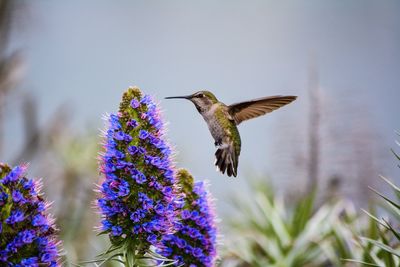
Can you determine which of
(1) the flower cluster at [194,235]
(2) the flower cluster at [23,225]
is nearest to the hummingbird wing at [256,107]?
(1) the flower cluster at [194,235]

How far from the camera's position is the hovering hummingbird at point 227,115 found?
3785 millimetres

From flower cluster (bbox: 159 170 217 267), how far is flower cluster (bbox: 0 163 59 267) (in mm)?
604

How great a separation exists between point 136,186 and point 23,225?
52 cm

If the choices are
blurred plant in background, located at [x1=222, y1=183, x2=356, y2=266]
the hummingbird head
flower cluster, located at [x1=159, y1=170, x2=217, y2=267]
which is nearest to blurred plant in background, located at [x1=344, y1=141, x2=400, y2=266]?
blurred plant in background, located at [x1=222, y1=183, x2=356, y2=266]

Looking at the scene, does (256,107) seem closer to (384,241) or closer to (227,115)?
(227,115)

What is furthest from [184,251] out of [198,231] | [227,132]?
[227,132]

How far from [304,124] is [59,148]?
3036 millimetres

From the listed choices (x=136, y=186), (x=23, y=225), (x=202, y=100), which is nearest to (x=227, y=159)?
(x=202, y=100)

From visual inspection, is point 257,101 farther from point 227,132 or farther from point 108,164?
point 108,164

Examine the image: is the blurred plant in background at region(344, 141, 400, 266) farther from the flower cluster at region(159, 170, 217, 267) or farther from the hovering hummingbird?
the hovering hummingbird

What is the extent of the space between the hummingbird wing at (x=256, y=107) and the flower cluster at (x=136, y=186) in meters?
1.11

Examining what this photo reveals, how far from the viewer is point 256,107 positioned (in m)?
4.21

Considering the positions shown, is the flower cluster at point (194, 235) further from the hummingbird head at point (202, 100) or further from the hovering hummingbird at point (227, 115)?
the hummingbird head at point (202, 100)

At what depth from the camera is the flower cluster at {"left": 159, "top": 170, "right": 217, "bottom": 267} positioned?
3201mm
